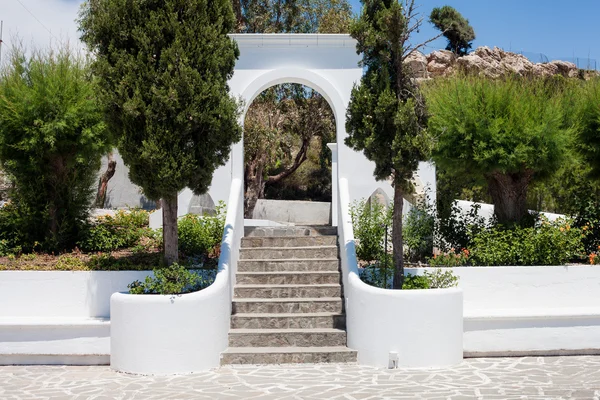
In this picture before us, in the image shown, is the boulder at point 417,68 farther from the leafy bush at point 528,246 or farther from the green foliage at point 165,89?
the leafy bush at point 528,246

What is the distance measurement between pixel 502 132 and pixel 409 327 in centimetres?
402

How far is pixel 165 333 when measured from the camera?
7.51 m

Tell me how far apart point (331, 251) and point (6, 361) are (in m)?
4.92

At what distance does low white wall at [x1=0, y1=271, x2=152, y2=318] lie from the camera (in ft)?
29.6

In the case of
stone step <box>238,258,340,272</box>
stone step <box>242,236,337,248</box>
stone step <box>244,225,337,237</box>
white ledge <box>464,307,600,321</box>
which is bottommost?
white ledge <box>464,307,600,321</box>

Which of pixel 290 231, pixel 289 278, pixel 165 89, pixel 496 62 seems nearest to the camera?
pixel 165 89

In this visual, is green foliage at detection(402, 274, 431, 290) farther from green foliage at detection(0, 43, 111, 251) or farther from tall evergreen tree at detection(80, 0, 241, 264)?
green foliage at detection(0, 43, 111, 251)

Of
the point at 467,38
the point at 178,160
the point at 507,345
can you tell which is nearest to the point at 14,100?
the point at 178,160

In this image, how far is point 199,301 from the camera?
25.1 feet

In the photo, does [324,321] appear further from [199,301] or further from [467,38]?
[467,38]

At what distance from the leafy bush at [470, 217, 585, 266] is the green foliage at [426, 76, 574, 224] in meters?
0.65

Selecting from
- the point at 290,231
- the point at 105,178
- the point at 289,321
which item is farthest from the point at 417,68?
the point at 105,178

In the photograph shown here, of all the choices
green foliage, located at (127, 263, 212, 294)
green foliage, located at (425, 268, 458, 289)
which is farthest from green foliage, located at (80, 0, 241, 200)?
green foliage, located at (425, 268, 458, 289)

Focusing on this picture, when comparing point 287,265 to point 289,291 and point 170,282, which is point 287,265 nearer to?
point 289,291
